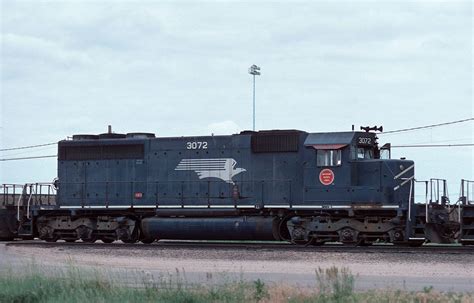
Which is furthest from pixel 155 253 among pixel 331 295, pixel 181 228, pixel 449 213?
pixel 331 295

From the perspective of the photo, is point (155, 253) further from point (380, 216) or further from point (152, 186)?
point (380, 216)

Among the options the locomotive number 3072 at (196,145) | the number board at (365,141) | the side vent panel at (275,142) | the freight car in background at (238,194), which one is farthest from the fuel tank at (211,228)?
the number board at (365,141)

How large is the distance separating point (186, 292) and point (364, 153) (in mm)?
13173

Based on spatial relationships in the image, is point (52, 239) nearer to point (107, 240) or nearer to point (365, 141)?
point (107, 240)

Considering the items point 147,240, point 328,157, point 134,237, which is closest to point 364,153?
point 328,157

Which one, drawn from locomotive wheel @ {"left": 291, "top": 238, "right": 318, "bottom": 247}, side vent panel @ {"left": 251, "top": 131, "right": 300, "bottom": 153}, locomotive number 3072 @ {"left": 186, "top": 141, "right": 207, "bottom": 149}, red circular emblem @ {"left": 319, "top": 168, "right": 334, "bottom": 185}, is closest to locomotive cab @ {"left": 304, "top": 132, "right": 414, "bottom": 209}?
red circular emblem @ {"left": 319, "top": 168, "right": 334, "bottom": 185}

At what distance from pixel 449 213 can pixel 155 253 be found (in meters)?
8.33

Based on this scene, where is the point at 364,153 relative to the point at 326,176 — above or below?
above

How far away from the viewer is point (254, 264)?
62.8 ft

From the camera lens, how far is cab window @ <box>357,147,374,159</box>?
80.0 feet

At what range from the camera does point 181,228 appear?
1017 inches

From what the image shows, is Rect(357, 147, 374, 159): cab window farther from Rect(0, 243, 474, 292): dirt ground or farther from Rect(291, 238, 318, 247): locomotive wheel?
Rect(0, 243, 474, 292): dirt ground

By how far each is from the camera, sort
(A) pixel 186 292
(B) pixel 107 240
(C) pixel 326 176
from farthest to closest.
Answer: (B) pixel 107 240, (C) pixel 326 176, (A) pixel 186 292

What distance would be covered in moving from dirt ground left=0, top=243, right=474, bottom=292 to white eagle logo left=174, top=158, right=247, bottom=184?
9.46ft
